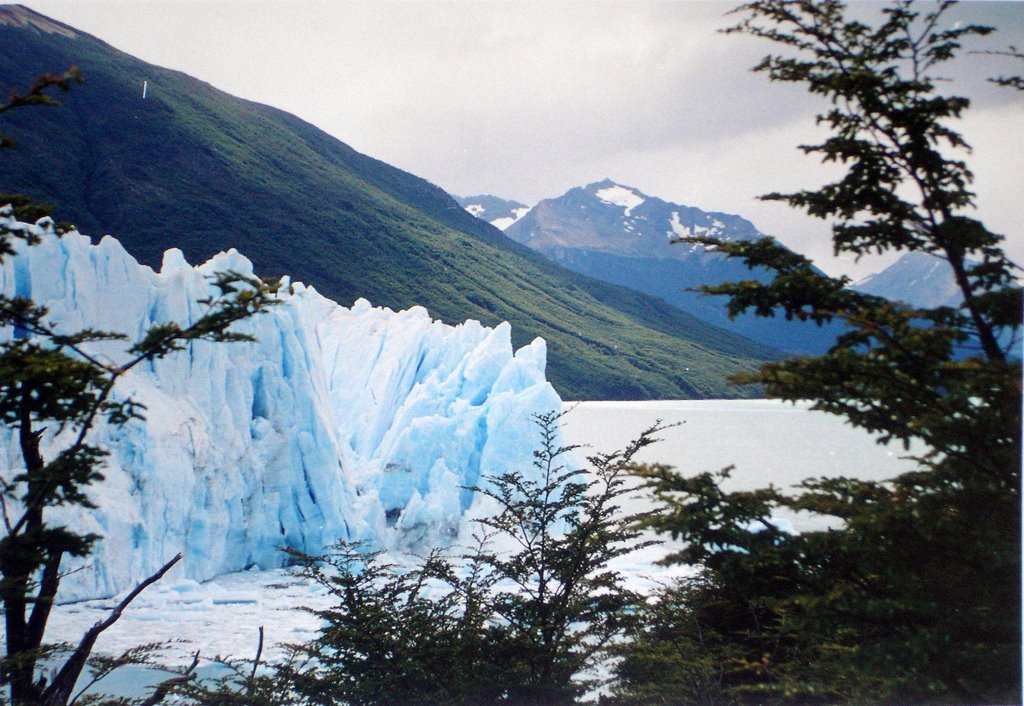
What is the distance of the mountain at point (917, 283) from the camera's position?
2.44m

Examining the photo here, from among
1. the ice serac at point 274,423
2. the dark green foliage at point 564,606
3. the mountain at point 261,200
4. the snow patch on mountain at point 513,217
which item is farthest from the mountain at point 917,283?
the snow patch on mountain at point 513,217

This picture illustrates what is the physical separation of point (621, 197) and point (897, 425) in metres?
5.29

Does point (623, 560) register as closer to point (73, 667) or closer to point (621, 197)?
point (621, 197)

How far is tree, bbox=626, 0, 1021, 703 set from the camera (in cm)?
203

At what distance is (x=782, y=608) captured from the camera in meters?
3.07

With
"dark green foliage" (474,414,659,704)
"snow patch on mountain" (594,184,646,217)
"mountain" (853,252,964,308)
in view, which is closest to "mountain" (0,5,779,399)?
"mountain" (853,252,964,308)

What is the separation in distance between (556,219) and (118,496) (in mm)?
7375

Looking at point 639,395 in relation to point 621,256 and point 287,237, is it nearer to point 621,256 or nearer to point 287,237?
point 621,256

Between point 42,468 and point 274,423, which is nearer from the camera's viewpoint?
point 42,468

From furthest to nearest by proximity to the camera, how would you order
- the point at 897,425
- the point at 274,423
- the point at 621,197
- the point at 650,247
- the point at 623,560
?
the point at 650,247
the point at 623,560
the point at 621,197
the point at 274,423
the point at 897,425

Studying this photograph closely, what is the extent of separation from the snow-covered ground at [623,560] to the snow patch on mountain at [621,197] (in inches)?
96.2

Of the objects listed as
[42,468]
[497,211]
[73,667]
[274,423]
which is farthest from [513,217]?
[73,667]

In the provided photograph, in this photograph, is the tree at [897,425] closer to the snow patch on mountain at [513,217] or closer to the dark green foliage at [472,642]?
the dark green foliage at [472,642]

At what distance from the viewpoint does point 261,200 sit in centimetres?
758
